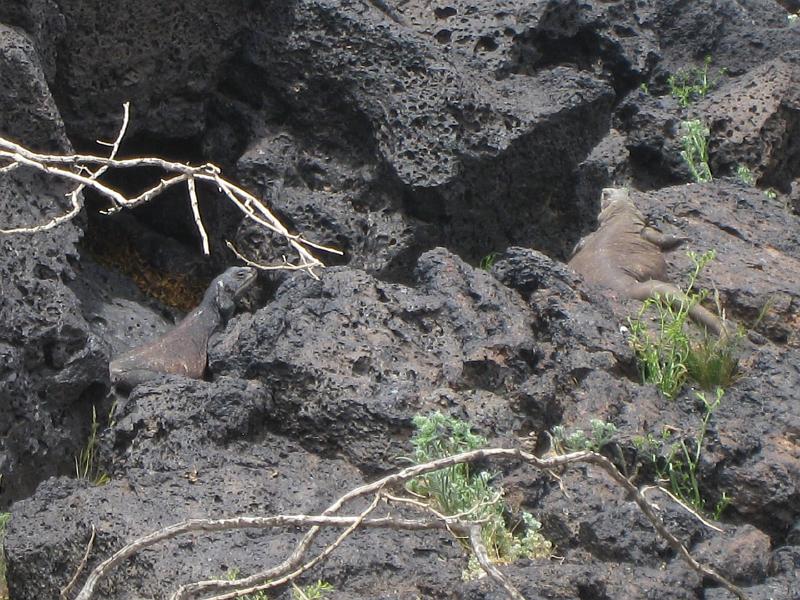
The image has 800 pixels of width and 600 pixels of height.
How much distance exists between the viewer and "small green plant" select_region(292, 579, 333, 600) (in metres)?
4.45

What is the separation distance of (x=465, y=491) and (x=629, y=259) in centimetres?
229

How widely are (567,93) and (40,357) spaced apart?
11.8 ft

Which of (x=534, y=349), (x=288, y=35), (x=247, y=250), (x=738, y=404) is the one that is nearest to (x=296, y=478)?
(x=534, y=349)

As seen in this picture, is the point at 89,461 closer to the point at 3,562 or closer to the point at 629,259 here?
the point at 3,562

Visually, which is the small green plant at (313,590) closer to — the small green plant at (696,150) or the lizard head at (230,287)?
the lizard head at (230,287)

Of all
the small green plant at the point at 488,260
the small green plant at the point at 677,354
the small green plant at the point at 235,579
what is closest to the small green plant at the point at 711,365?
the small green plant at the point at 677,354

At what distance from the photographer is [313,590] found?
4516 mm

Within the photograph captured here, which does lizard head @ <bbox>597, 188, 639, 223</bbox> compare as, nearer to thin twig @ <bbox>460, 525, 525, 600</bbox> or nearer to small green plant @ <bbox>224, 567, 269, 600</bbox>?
small green plant @ <bbox>224, 567, 269, 600</bbox>

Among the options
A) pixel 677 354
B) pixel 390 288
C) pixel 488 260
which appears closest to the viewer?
pixel 677 354

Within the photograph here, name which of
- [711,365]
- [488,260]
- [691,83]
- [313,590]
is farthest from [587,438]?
[691,83]

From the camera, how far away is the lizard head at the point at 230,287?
25.6 feet

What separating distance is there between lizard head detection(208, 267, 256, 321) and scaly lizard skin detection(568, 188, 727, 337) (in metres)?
1.93

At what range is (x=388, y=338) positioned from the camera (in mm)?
6062

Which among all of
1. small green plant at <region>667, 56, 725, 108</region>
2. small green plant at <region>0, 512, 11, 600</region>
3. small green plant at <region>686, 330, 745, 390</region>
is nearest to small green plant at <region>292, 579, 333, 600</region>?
small green plant at <region>0, 512, 11, 600</region>
